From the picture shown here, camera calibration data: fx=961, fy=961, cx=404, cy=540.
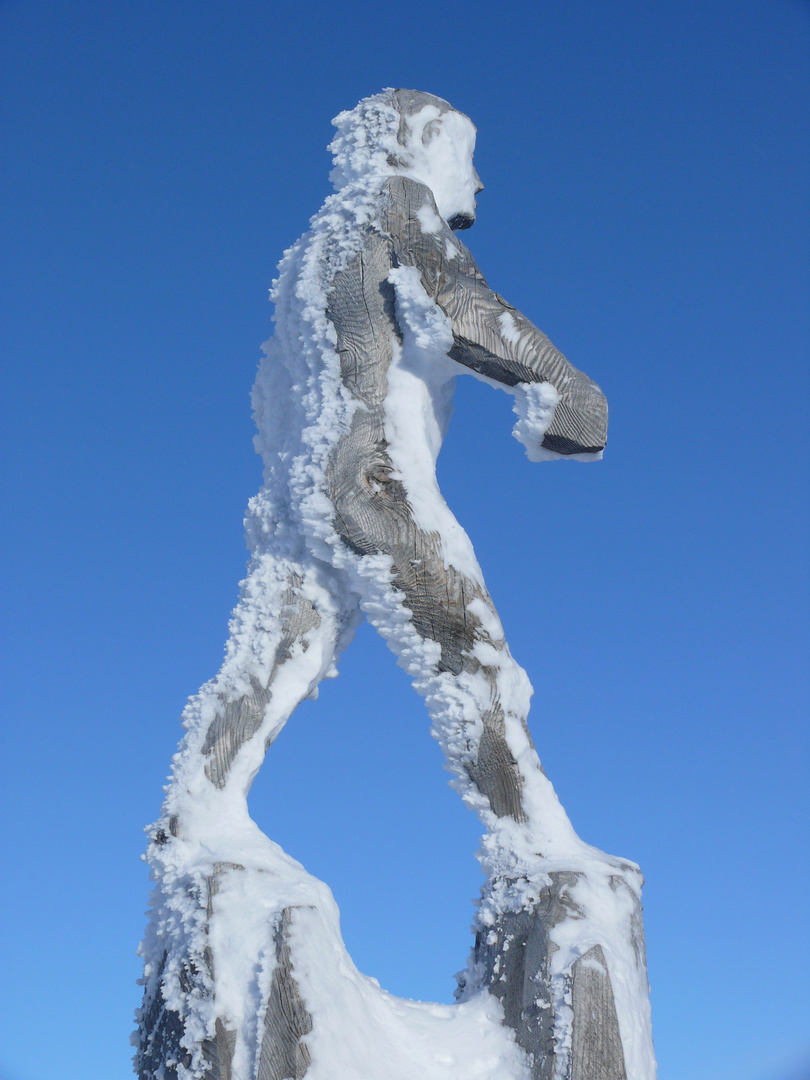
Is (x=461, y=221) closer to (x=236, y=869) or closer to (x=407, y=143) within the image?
(x=407, y=143)

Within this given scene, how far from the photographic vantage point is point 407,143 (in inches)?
159

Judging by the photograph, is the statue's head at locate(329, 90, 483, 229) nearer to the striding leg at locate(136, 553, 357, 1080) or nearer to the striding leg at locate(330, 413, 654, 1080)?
the striding leg at locate(330, 413, 654, 1080)

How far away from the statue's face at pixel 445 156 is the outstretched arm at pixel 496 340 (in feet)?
1.09

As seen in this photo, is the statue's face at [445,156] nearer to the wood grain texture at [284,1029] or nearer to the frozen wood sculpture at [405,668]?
the frozen wood sculpture at [405,668]

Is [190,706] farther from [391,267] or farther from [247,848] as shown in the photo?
[391,267]

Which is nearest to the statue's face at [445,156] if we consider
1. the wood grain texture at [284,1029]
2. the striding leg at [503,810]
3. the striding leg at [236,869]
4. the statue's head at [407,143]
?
the statue's head at [407,143]

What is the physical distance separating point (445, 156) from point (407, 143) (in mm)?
187

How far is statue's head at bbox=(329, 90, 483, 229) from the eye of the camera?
3.95 metres

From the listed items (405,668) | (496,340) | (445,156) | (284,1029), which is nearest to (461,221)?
(445,156)

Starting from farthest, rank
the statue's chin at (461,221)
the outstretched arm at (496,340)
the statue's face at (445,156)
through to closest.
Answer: the statue's chin at (461,221), the statue's face at (445,156), the outstretched arm at (496,340)

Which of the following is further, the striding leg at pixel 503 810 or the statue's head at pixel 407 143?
the statue's head at pixel 407 143

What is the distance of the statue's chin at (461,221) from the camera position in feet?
14.2

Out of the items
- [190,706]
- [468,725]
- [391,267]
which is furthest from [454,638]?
[391,267]

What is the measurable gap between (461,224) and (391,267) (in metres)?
0.84
